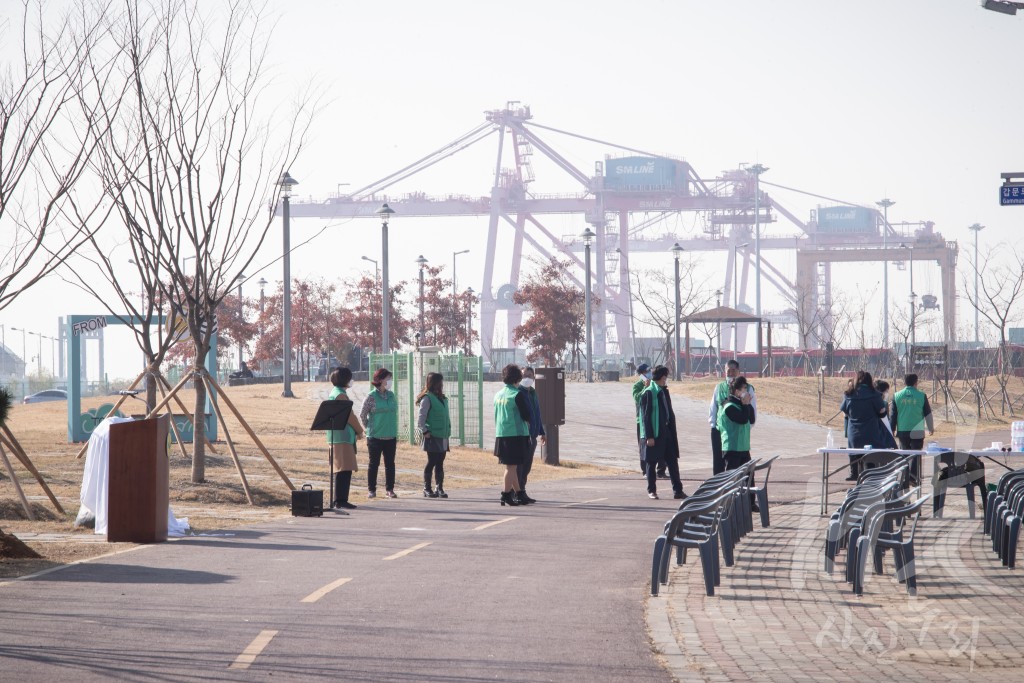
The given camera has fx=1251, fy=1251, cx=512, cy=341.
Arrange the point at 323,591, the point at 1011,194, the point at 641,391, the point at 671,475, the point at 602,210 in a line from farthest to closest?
the point at 602,210
the point at 641,391
the point at 671,475
the point at 1011,194
the point at 323,591

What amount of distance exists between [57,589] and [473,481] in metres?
10.5

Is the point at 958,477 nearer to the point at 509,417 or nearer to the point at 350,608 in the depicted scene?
the point at 509,417

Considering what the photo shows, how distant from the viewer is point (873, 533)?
8406mm

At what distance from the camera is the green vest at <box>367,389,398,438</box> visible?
47.7 feet

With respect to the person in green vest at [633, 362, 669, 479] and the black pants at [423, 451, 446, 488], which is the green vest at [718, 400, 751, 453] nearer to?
the person in green vest at [633, 362, 669, 479]

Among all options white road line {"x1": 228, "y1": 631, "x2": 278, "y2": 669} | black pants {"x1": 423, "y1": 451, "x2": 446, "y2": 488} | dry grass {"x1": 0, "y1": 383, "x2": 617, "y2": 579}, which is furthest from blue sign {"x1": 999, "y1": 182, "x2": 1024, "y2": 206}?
white road line {"x1": 228, "y1": 631, "x2": 278, "y2": 669}

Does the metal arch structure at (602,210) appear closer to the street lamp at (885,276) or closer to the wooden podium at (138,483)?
the street lamp at (885,276)

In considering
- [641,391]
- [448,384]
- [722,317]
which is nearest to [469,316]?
[722,317]

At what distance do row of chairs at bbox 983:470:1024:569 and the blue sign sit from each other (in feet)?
11.1

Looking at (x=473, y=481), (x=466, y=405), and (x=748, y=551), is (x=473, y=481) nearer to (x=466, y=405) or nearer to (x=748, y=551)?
(x=466, y=405)

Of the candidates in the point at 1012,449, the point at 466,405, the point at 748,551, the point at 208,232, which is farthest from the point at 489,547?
the point at 466,405

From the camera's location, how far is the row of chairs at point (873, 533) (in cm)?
822

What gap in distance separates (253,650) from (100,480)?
19.1 feet

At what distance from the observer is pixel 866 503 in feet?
31.8
